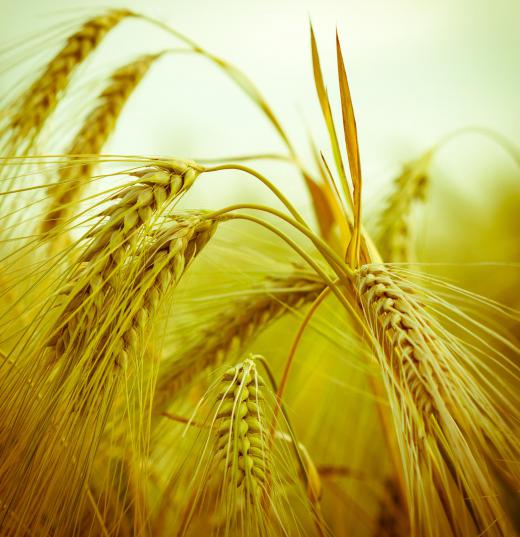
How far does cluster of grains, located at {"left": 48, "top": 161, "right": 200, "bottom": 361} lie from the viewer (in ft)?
1.50

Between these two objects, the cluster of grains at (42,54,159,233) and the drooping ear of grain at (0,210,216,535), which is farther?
the cluster of grains at (42,54,159,233)

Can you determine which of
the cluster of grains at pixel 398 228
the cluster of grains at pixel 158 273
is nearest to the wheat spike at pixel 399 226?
the cluster of grains at pixel 398 228

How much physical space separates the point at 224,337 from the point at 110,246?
1.04 feet

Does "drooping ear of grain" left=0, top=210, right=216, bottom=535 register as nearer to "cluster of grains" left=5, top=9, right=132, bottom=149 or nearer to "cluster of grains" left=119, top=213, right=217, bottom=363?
"cluster of grains" left=119, top=213, right=217, bottom=363

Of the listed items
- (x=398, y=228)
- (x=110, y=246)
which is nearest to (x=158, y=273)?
(x=110, y=246)

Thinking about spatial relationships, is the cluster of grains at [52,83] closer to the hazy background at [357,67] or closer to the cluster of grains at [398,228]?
the hazy background at [357,67]

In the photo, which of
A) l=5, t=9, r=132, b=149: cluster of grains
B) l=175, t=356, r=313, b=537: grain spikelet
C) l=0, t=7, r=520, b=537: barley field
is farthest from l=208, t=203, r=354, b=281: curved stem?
l=5, t=9, r=132, b=149: cluster of grains

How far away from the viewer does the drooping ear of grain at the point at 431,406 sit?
41cm

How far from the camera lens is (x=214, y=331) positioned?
2.41 feet

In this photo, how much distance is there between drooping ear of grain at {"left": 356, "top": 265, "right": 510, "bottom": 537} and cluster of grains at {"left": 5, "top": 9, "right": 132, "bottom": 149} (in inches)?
22.2

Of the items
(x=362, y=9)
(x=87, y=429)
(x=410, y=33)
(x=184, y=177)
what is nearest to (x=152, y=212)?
(x=184, y=177)

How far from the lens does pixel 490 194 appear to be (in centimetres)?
211

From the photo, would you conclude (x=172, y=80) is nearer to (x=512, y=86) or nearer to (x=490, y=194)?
(x=512, y=86)

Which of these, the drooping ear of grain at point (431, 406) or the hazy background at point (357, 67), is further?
the hazy background at point (357, 67)
